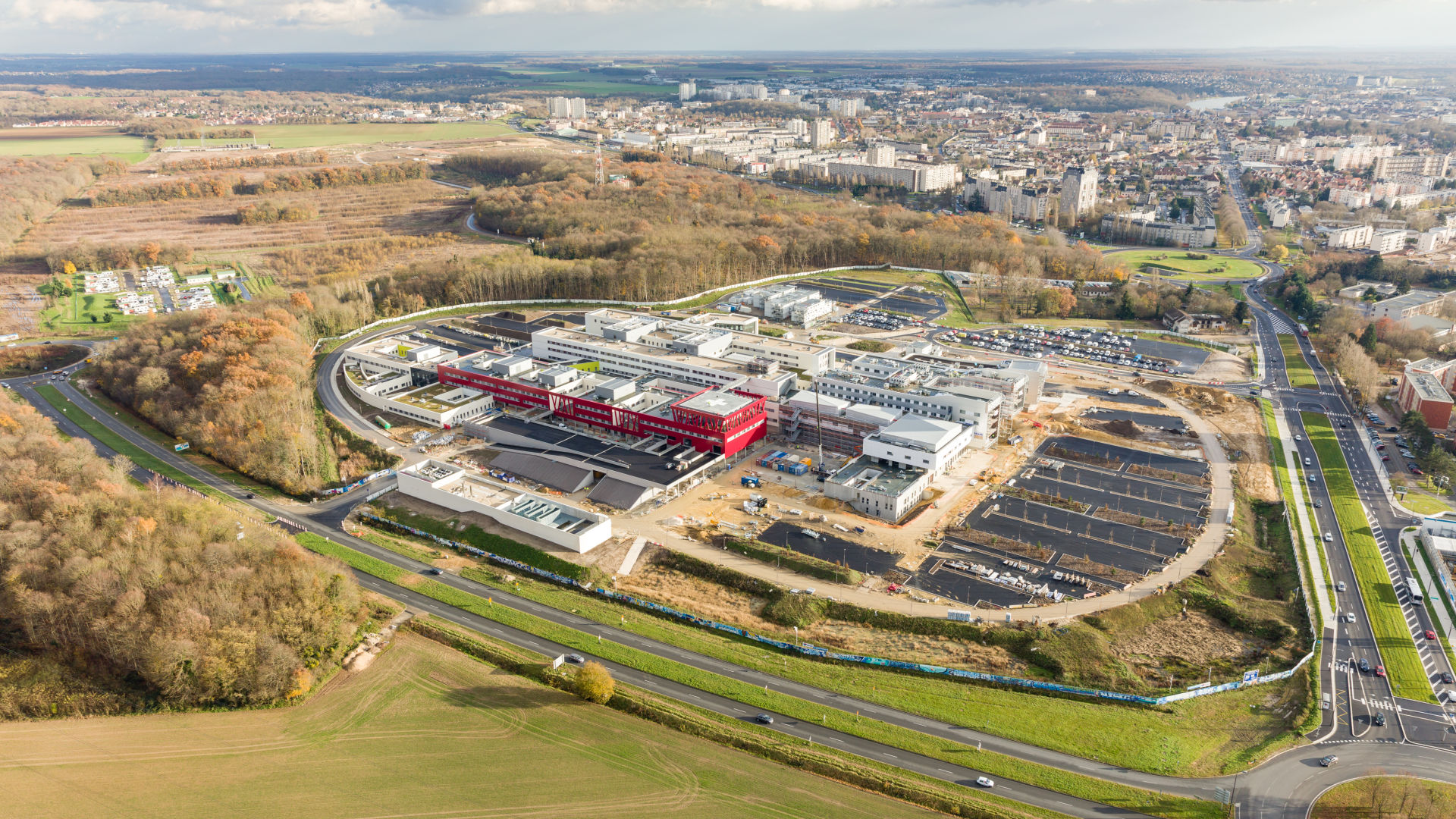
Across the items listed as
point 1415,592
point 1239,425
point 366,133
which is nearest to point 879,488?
point 1415,592

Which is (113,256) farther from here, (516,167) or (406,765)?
(406,765)

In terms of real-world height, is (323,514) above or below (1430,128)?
below

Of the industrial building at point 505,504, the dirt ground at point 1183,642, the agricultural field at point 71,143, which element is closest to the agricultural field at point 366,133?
the agricultural field at point 71,143

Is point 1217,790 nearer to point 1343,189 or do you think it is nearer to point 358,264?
point 358,264

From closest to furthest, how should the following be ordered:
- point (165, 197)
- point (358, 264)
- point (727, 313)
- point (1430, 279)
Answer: point (727, 313) < point (1430, 279) < point (358, 264) < point (165, 197)

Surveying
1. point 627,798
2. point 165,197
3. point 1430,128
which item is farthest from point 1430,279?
point 165,197

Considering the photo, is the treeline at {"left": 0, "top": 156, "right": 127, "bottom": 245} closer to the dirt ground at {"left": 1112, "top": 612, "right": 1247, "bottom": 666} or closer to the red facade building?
the red facade building

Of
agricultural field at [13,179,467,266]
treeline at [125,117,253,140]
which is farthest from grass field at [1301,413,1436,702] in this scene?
treeline at [125,117,253,140]
